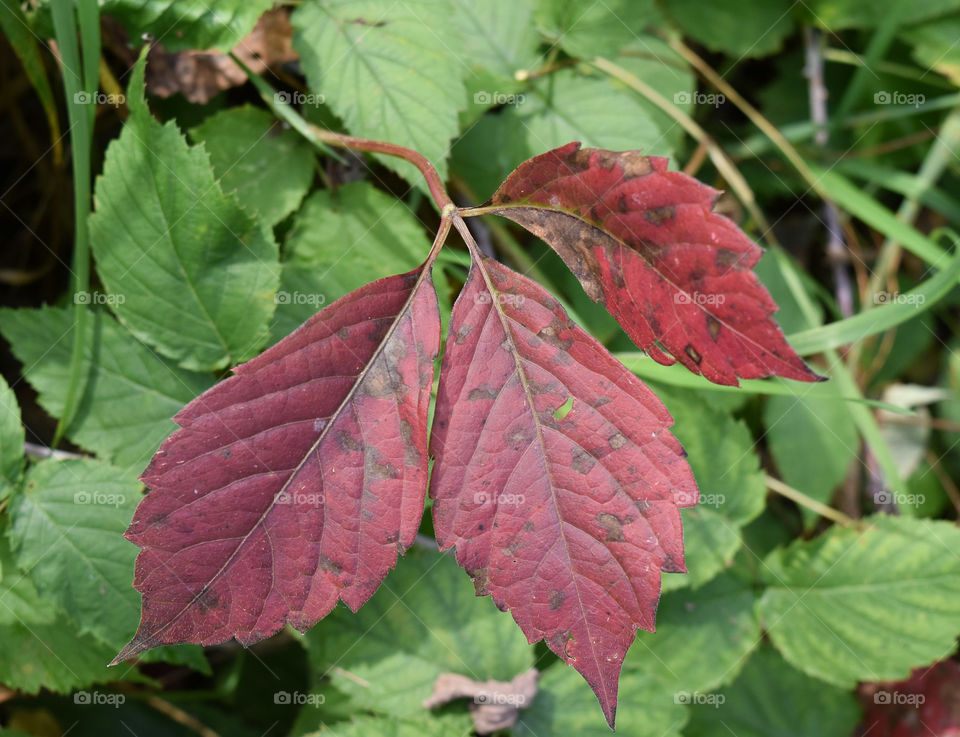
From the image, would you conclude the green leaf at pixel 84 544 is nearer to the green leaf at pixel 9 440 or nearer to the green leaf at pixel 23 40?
the green leaf at pixel 9 440

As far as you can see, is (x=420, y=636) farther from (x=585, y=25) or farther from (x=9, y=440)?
(x=585, y=25)

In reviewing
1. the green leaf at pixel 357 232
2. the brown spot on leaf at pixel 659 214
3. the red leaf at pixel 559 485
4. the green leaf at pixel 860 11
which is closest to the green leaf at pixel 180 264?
the green leaf at pixel 357 232

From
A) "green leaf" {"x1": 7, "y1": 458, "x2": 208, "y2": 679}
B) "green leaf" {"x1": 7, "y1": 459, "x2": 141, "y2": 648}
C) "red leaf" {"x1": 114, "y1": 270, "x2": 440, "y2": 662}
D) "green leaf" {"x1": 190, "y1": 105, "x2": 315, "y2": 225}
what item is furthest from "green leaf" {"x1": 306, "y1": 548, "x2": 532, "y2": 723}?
"green leaf" {"x1": 190, "y1": 105, "x2": 315, "y2": 225}

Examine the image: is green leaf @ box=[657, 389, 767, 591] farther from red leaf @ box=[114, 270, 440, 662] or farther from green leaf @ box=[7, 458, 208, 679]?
green leaf @ box=[7, 458, 208, 679]

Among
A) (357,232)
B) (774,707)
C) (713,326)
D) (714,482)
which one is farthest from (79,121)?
(774,707)

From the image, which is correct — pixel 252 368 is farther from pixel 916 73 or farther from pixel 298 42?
pixel 916 73
